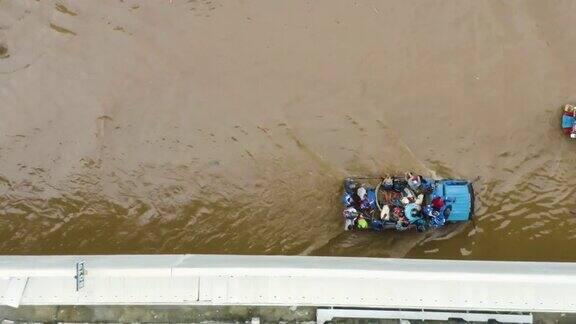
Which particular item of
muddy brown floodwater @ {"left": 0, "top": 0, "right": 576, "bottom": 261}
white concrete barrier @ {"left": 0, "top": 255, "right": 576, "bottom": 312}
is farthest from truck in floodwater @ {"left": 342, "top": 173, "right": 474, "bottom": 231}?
white concrete barrier @ {"left": 0, "top": 255, "right": 576, "bottom": 312}

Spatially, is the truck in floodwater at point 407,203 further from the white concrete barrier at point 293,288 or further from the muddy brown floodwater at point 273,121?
the white concrete barrier at point 293,288

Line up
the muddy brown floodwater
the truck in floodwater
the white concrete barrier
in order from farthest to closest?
the muddy brown floodwater
the truck in floodwater
the white concrete barrier

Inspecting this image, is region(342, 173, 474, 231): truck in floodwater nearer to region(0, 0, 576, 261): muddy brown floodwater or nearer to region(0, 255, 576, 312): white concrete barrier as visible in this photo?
region(0, 0, 576, 261): muddy brown floodwater

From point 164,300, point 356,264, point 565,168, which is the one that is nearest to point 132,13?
point 164,300

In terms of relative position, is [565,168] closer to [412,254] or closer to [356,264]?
[412,254]

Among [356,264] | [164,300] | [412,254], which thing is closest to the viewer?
[164,300]

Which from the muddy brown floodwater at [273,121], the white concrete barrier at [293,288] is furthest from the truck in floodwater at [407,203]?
the white concrete barrier at [293,288]

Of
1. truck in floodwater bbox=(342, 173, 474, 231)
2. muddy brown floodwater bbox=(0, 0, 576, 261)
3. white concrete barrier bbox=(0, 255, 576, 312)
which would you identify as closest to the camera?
white concrete barrier bbox=(0, 255, 576, 312)

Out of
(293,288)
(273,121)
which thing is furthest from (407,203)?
(293,288)
